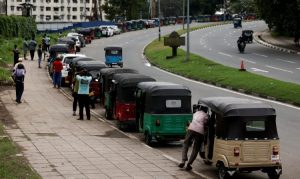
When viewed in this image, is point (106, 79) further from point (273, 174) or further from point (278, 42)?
point (278, 42)

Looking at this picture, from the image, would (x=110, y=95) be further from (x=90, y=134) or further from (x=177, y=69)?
(x=177, y=69)

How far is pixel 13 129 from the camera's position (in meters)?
19.1

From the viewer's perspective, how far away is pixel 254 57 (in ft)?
168

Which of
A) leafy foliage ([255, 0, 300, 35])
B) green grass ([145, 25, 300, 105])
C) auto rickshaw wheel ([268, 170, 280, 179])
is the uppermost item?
leafy foliage ([255, 0, 300, 35])

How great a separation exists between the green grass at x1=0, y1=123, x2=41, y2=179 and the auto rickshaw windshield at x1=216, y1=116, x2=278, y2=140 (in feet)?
13.1

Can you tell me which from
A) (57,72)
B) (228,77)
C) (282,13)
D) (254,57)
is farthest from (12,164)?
(282,13)

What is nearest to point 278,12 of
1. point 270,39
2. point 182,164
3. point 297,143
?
point 270,39

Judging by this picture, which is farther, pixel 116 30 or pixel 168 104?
pixel 116 30

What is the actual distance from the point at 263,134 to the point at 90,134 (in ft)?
23.0

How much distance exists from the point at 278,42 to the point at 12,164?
184ft

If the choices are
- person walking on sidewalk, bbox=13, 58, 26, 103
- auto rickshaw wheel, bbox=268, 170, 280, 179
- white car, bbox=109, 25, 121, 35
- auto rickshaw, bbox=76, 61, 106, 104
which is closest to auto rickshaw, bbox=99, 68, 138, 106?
auto rickshaw, bbox=76, 61, 106, 104

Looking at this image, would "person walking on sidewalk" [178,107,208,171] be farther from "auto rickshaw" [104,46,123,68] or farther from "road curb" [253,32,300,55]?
"road curb" [253,32,300,55]

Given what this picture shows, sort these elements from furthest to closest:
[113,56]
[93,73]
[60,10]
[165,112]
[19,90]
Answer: [60,10] → [113,56] → [93,73] → [19,90] → [165,112]

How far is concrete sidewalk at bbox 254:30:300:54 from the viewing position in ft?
192
